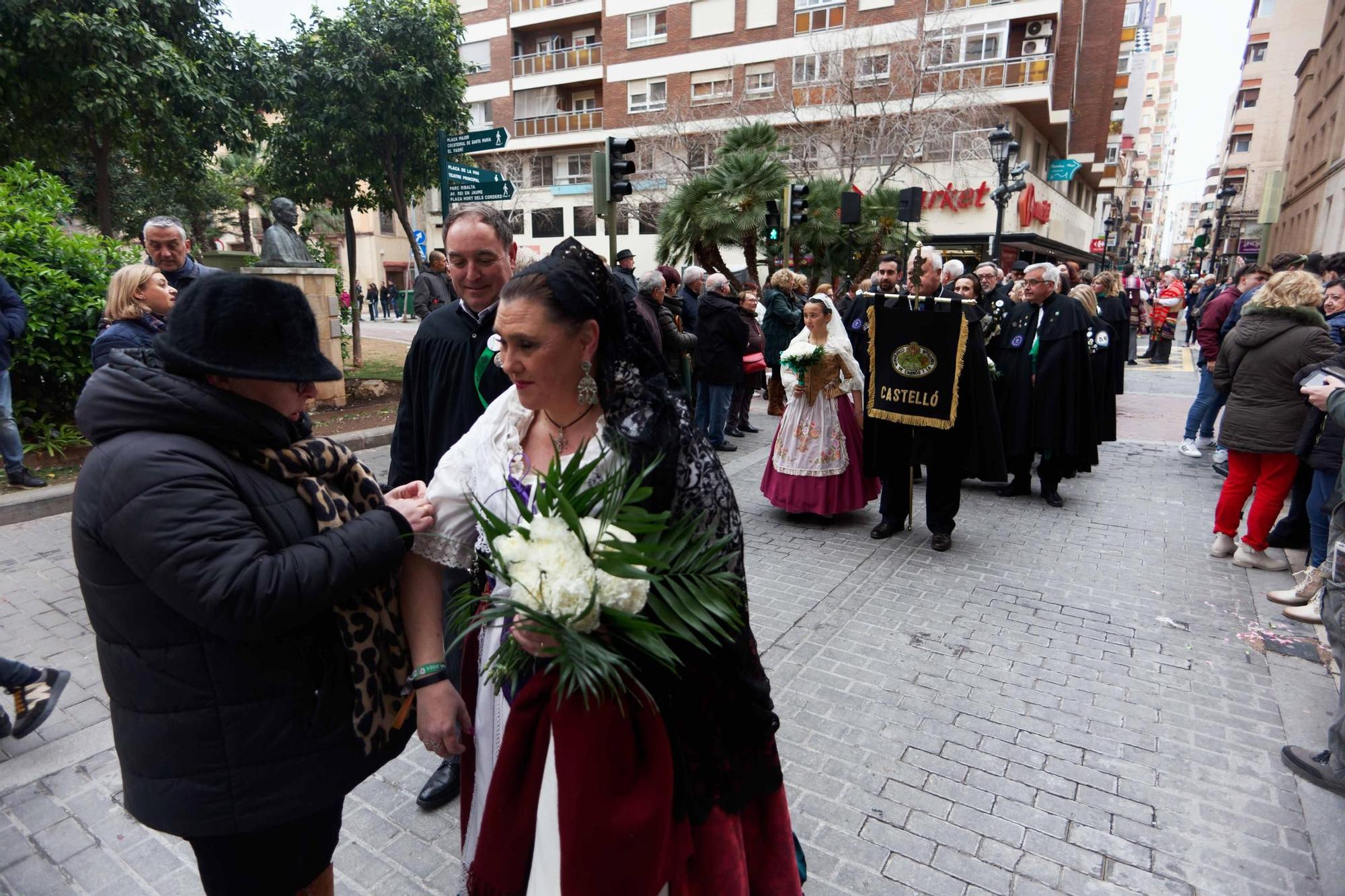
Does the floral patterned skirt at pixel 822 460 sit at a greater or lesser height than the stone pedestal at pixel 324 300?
lesser

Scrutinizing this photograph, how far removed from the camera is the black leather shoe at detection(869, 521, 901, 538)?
6.16 meters

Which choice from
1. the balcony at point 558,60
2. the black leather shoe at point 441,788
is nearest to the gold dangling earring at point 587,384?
the black leather shoe at point 441,788

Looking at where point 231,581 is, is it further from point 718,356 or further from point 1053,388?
point 718,356

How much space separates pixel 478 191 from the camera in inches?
387

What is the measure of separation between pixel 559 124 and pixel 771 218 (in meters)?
25.9

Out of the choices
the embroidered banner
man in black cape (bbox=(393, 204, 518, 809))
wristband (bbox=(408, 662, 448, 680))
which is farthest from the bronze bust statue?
wristband (bbox=(408, 662, 448, 680))

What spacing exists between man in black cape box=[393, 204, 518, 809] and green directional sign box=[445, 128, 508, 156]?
6.79 metres

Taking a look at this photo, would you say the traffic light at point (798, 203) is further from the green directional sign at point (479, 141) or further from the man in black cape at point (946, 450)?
the man in black cape at point (946, 450)

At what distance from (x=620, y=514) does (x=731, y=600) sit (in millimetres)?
368

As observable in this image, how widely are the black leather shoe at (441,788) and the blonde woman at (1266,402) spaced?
556cm

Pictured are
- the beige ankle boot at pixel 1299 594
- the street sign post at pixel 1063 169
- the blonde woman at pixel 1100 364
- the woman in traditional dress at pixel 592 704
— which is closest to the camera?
the woman in traditional dress at pixel 592 704

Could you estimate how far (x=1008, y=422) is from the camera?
7254 mm

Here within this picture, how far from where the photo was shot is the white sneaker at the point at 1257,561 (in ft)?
17.8

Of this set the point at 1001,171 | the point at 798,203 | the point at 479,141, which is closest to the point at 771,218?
the point at 798,203
